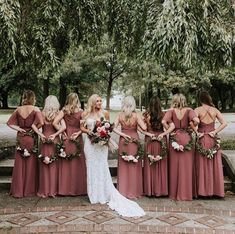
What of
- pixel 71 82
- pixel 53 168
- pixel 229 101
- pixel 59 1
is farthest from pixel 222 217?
pixel 229 101

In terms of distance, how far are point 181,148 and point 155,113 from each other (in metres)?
0.76

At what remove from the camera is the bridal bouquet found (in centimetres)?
672

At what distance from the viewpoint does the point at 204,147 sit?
23.8ft

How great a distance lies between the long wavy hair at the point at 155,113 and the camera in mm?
7281

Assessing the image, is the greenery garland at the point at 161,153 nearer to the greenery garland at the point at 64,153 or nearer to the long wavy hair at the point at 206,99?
the long wavy hair at the point at 206,99

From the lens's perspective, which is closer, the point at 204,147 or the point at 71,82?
the point at 204,147

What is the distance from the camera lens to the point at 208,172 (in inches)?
287

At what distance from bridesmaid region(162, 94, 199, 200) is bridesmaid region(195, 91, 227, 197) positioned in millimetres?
175

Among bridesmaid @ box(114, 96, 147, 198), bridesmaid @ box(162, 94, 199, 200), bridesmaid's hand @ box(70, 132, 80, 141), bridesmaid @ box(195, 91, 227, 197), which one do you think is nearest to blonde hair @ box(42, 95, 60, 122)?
bridesmaid's hand @ box(70, 132, 80, 141)

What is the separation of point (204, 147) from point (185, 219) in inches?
65.3

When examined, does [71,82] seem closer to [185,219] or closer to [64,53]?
[64,53]

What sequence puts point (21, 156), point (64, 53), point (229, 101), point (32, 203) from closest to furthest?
point (32, 203)
point (21, 156)
point (64, 53)
point (229, 101)

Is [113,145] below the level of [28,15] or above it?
below

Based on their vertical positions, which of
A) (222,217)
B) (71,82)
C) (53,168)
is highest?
(71,82)
